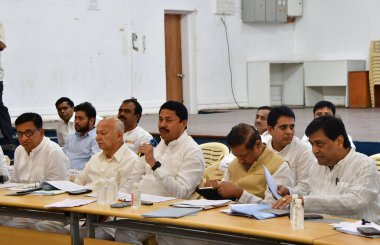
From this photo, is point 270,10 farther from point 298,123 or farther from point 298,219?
point 298,219

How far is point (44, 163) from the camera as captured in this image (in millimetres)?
5590

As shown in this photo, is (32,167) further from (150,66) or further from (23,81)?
(150,66)

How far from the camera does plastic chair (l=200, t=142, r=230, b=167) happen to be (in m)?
6.87

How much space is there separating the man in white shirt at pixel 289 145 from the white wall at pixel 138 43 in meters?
6.96

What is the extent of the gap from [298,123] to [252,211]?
6.72 meters

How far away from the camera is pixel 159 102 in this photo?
44.7ft

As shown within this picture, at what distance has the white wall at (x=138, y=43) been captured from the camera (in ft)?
38.1

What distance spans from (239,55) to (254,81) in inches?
24.8

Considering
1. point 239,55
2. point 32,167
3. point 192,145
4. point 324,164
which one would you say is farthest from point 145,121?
point 324,164

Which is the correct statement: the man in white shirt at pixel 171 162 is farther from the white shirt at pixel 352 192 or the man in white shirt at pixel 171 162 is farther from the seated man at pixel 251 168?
the white shirt at pixel 352 192

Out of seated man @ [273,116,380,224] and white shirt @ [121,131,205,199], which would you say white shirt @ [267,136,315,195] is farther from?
seated man @ [273,116,380,224]

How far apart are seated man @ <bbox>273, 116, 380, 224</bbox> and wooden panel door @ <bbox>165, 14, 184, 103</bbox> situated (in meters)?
10.1

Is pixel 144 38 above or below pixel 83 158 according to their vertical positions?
above

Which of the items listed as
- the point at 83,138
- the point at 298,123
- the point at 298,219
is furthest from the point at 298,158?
the point at 298,123
